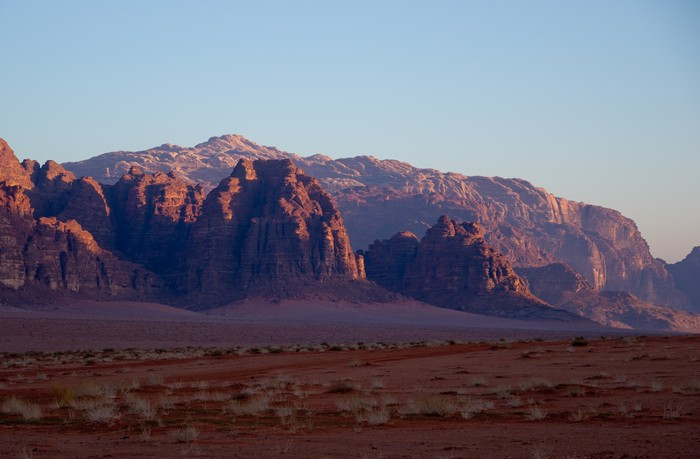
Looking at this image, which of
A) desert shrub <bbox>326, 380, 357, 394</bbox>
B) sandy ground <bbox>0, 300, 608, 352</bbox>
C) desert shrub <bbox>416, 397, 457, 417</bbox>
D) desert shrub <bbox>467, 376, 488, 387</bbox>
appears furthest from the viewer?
sandy ground <bbox>0, 300, 608, 352</bbox>

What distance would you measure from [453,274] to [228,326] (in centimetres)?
8225

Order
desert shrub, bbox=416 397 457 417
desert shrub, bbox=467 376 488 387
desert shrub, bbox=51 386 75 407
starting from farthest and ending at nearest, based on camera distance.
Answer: desert shrub, bbox=467 376 488 387 → desert shrub, bbox=51 386 75 407 → desert shrub, bbox=416 397 457 417

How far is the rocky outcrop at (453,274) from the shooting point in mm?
182538

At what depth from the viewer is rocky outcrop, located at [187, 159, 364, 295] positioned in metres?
168

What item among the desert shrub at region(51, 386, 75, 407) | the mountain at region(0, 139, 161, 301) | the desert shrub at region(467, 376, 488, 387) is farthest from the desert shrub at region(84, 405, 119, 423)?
the mountain at region(0, 139, 161, 301)

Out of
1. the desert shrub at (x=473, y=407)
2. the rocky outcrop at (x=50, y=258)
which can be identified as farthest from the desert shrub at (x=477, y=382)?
the rocky outcrop at (x=50, y=258)

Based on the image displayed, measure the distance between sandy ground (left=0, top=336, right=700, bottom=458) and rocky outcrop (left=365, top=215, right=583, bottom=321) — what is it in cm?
14199

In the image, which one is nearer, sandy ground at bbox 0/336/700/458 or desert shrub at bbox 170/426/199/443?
sandy ground at bbox 0/336/700/458

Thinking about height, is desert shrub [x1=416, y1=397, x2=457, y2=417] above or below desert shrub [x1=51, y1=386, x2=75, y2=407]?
above

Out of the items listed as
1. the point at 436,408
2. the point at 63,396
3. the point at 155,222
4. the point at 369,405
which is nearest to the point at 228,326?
the point at 155,222

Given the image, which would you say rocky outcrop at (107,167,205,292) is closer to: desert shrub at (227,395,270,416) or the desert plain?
the desert plain

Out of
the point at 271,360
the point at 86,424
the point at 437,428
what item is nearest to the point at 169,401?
the point at 86,424

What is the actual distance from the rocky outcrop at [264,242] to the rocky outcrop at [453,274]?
40.6 feet

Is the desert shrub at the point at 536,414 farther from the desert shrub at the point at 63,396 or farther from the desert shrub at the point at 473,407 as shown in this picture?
the desert shrub at the point at 63,396
